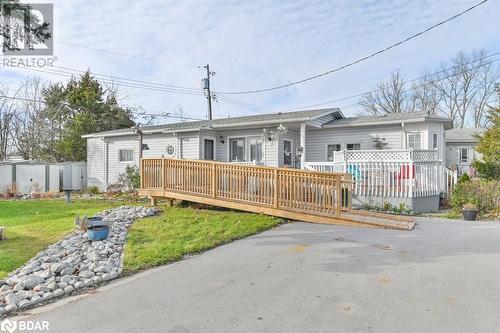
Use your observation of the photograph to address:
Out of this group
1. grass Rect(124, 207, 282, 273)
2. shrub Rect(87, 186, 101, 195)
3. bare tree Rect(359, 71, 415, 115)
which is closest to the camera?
grass Rect(124, 207, 282, 273)

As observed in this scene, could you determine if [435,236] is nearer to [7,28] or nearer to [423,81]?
[7,28]

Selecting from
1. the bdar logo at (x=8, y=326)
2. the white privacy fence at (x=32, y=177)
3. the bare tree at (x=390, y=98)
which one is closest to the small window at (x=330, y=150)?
the bdar logo at (x=8, y=326)

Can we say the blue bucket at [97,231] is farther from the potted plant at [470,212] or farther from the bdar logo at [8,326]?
the potted plant at [470,212]

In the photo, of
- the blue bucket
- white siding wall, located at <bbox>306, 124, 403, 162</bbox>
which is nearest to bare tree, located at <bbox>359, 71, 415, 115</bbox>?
white siding wall, located at <bbox>306, 124, 403, 162</bbox>

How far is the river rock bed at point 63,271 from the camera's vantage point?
12.5 feet

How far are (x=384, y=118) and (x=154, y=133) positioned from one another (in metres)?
10.7

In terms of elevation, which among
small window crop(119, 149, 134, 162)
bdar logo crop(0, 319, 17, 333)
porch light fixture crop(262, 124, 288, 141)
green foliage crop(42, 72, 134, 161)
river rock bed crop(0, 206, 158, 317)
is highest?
green foliage crop(42, 72, 134, 161)

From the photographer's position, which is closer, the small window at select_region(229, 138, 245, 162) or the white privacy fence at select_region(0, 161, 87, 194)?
the small window at select_region(229, 138, 245, 162)

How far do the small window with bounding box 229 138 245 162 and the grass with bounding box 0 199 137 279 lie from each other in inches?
292

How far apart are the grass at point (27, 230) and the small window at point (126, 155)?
22.6ft

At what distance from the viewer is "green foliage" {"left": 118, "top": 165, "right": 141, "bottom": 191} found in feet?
49.7

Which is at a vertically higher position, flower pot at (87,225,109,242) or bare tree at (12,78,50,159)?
bare tree at (12,78,50,159)

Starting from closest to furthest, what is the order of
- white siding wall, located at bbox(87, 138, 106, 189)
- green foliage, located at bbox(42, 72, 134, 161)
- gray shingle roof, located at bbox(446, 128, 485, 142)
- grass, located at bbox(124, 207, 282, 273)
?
grass, located at bbox(124, 207, 282, 273) < white siding wall, located at bbox(87, 138, 106, 189) < green foliage, located at bbox(42, 72, 134, 161) < gray shingle roof, located at bbox(446, 128, 485, 142)

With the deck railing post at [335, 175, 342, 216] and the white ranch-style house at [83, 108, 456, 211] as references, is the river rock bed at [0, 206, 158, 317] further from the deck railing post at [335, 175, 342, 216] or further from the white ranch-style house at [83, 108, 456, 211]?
the white ranch-style house at [83, 108, 456, 211]
